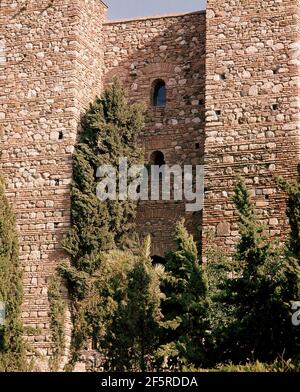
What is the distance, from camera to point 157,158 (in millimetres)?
18000

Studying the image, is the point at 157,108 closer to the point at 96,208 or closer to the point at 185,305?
the point at 96,208

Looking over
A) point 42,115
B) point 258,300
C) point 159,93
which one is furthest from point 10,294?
point 159,93

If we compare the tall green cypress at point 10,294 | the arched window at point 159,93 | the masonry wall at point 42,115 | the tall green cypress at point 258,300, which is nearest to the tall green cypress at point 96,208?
Answer: the masonry wall at point 42,115

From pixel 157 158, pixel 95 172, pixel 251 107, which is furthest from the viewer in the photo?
pixel 157 158

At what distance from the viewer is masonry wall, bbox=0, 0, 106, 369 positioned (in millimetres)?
16953

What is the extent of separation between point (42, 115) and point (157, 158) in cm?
246

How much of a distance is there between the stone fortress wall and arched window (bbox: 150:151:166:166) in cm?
14

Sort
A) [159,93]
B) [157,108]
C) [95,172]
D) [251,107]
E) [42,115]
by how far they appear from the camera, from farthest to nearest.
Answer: [159,93] < [157,108] < [42,115] < [95,172] < [251,107]

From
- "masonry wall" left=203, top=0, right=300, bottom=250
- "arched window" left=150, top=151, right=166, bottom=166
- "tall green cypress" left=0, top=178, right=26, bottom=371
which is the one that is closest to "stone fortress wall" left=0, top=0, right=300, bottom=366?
"masonry wall" left=203, top=0, right=300, bottom=250

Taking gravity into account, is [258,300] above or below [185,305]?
above

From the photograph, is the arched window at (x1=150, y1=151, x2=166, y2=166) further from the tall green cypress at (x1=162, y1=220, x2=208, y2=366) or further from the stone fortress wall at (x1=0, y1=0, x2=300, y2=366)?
the tall green cypress at (x1=162, y1=220, x2=208, y2=366)

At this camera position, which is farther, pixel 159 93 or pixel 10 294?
pixel 159 93

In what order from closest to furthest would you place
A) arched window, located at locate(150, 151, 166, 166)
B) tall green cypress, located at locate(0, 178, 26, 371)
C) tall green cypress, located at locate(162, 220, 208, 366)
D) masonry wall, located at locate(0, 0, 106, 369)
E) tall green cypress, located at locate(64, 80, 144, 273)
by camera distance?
tall green cypress, located at locate(162, 220, 208, 366), tall green cypress, located at locate(0, 178, 26, 371), tall green cypress, located at locate(64, 80, 144, 273), masonry wall, located at locate(0, 0, 106, 369), arched window, located at locate(150, 151, 166, 166)

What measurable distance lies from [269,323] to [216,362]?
96cm
